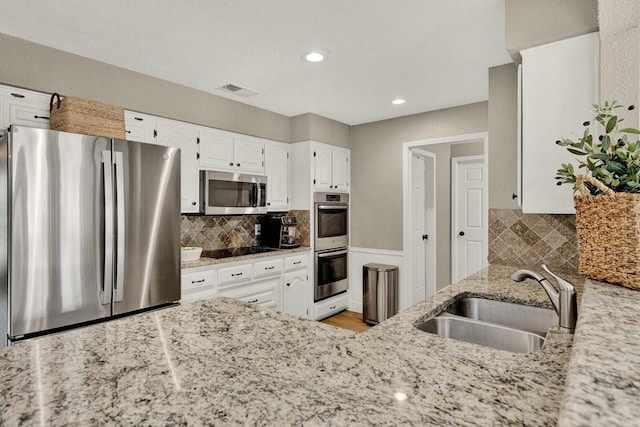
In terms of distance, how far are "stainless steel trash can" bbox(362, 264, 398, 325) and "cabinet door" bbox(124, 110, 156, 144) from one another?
8.78ft

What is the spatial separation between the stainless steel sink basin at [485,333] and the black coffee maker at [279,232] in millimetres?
2626

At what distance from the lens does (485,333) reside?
1.39 metres

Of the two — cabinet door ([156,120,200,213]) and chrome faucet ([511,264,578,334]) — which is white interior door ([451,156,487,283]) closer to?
cabinet door ([156,120,200,213])

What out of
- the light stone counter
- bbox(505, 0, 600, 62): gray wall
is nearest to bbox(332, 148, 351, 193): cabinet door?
bbox(505, 0, 600, 62): gray wall

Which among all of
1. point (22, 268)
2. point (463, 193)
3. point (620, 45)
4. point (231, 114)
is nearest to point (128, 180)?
point (22, 268)

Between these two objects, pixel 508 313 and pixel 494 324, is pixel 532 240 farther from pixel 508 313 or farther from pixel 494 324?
pixel 494 324

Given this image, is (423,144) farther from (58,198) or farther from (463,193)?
(58,198)

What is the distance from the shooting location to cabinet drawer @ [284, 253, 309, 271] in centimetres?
377

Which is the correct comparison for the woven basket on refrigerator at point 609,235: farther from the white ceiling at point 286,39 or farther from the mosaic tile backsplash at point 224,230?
the mosaic tile backsplash at point 224,230

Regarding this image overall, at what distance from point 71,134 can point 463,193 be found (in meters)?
4.62

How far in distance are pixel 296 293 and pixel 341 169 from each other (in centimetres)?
166

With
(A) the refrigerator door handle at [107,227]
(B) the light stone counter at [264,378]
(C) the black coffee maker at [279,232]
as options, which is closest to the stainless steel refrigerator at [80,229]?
(A) the refrigerator door handle at [107,227]

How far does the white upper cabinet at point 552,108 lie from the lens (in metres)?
1.70

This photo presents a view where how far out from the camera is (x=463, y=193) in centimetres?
505
